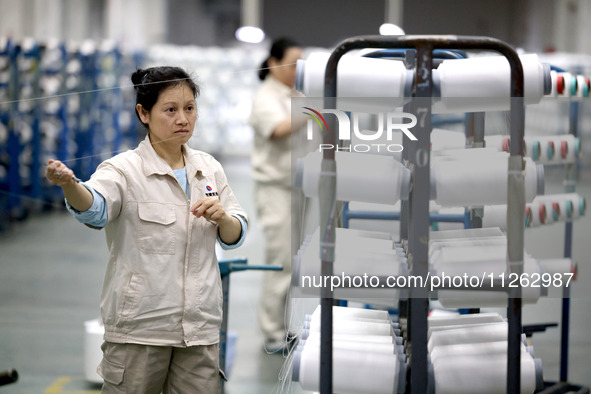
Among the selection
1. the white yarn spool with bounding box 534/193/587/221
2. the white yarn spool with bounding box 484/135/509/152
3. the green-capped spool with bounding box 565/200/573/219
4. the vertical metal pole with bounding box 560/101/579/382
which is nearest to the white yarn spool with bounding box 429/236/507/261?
the white yarn spool with bounding box 484/135/509/152

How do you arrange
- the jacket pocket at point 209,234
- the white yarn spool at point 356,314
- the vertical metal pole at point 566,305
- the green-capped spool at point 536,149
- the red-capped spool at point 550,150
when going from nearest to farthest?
the jacket pocket at point 209,234
the white yarn spool at point 356,314
the green-capped spool at point 536,149
the red-capped spool at point 550,150
the vertical metal pole at point 566,305

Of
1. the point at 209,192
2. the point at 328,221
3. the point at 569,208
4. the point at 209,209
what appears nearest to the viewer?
the point at 328,221

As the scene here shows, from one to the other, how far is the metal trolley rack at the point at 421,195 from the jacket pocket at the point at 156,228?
0.45 m

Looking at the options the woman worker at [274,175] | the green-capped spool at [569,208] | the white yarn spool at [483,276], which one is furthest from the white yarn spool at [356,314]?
the woman worker at [274,175]

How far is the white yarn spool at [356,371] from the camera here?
1950 millimetres

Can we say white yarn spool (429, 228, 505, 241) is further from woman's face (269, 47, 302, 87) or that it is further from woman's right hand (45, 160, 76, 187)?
woman's face (269, 47, 302, 87)

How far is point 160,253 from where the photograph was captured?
2.11 metres

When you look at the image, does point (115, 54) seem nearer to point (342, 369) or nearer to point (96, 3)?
point (96, 3)

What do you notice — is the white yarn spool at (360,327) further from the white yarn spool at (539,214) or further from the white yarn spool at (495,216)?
the white yarn spool at (539,214)

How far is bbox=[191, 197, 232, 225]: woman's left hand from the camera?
6.67 feet

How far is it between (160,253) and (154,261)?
28 millimetres

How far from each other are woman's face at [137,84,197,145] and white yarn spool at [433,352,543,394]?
95 cm

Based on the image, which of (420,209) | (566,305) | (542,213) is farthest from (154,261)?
(566,305)

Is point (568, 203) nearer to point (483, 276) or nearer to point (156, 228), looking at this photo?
point (483, 276)
